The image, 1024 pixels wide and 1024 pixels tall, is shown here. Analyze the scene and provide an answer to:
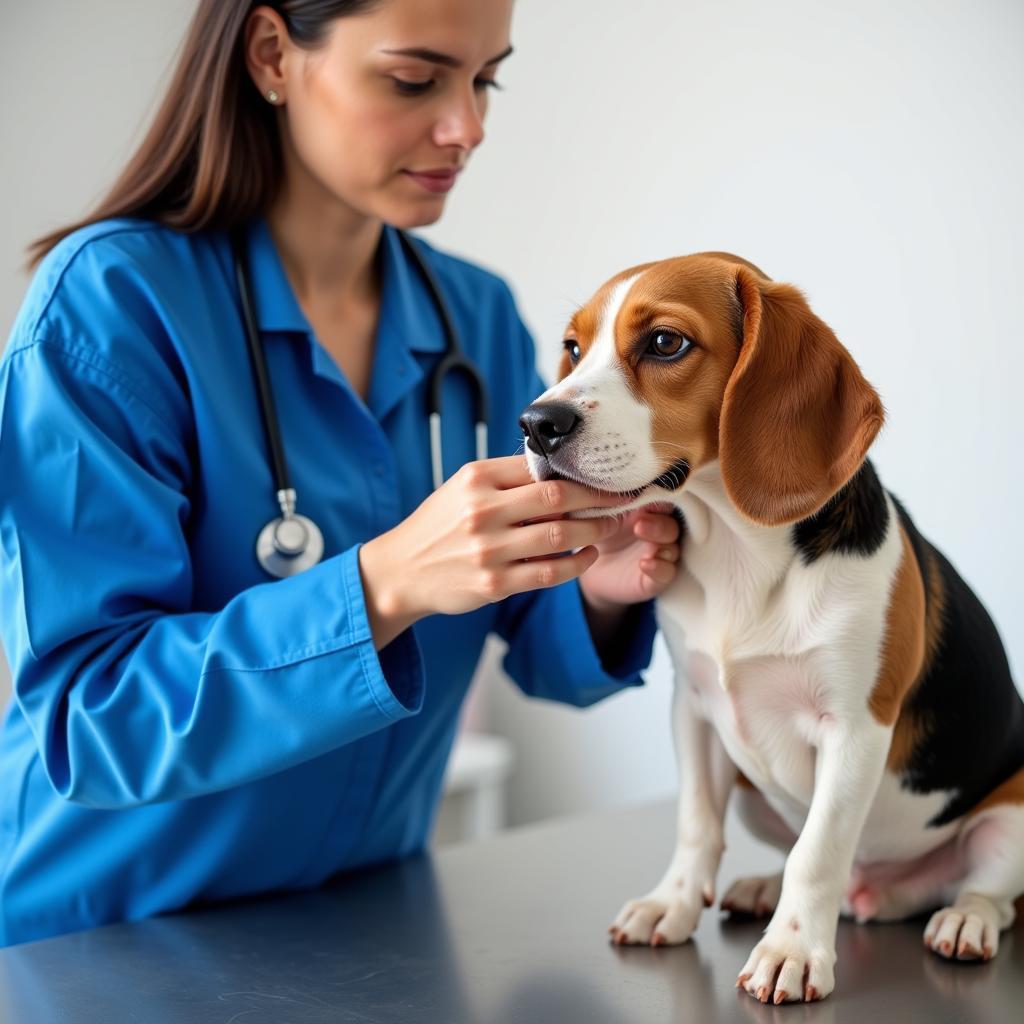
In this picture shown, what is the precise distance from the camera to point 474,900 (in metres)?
1.46

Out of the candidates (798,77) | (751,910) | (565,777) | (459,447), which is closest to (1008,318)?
(798,77)

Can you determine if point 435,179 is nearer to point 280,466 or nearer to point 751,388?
point 280,466

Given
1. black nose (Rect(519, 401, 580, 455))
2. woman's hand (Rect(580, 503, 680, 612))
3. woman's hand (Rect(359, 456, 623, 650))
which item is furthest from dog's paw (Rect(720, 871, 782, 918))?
black nose (Rect(519, 401, 580, 455))

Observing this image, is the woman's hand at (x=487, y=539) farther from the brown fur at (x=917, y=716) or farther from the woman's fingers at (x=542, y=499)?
the brown fur at (x=917, y=716)

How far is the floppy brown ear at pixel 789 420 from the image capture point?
1134 mm

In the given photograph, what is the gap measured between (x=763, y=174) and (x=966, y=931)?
167 cm

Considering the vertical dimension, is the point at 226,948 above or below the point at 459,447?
below

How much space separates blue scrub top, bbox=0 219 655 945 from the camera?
1.24m

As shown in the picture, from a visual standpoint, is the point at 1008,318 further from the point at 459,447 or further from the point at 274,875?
the point at 274,875

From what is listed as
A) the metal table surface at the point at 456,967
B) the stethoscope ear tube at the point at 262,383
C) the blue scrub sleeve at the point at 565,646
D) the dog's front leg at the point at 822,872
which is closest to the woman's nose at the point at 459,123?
the stethoscope ear tube at the point at 262,383

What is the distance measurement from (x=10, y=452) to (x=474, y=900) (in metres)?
0.72

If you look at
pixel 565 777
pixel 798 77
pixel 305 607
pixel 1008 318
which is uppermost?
pixel 798 77

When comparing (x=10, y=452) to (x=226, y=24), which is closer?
(x=10, y=452)

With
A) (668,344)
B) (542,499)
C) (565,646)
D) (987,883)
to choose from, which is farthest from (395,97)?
(987,883)
